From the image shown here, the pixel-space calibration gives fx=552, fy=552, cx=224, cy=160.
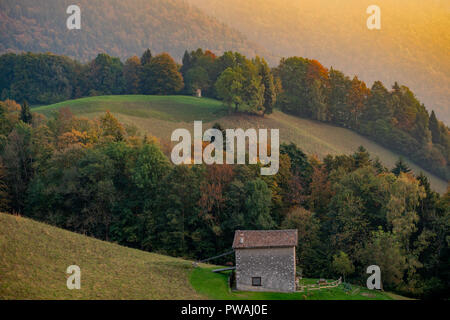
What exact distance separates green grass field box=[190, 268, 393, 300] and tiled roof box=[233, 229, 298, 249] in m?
3.54

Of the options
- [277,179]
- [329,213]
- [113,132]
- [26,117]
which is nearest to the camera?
[329,213]

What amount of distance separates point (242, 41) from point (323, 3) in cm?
3099

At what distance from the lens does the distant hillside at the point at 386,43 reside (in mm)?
138000

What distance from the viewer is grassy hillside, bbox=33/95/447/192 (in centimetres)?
9075

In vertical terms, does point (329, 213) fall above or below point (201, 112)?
below

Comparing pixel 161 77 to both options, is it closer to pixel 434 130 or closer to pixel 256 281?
pixel 434 130

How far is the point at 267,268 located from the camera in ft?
147

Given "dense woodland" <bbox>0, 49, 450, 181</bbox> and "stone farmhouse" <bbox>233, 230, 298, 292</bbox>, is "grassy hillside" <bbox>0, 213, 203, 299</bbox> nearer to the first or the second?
"stone farmhouse" <bbox>233, 230, 298, 292</bbox>

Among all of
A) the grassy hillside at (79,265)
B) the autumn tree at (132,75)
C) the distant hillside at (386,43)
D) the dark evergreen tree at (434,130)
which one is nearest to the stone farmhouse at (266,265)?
the grassy hillside at (79,265)

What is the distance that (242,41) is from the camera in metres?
193

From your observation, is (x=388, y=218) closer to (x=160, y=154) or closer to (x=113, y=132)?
(x=160, y=154)

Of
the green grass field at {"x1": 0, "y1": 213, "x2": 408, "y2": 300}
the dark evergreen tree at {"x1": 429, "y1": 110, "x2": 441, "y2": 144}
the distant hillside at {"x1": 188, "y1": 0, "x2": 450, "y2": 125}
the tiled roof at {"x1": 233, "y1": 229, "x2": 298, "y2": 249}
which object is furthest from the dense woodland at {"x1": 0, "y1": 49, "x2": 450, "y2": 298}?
the distant hillside at {"x1": 188, "y1": 0, "x2": 450, "y2": 125}

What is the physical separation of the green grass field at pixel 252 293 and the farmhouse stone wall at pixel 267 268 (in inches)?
36.8
